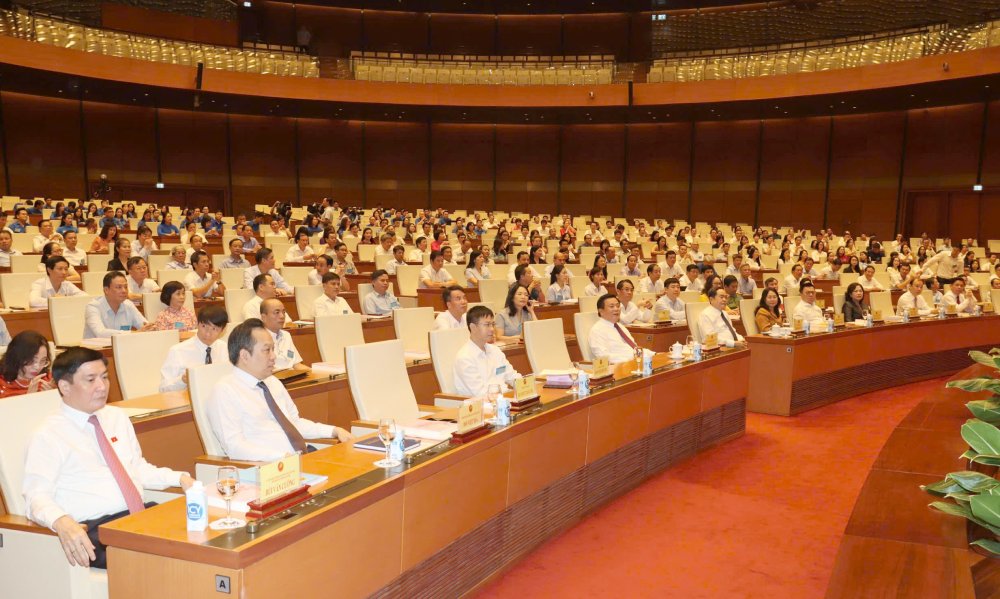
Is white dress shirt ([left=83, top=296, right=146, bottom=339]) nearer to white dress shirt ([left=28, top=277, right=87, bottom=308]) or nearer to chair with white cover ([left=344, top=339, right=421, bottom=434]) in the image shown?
white dress shirt ([left=28, top=277, right=87, bottom=308])

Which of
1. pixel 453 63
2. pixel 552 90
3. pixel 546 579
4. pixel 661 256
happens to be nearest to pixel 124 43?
pixel 453 63

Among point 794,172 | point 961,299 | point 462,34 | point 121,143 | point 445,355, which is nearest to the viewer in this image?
point 445,355

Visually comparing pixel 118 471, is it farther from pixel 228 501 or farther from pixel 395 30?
pixel 395 30

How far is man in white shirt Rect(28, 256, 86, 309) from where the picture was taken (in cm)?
599

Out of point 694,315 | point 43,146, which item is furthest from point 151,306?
point 43,146

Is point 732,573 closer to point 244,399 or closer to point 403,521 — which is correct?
point 403,521

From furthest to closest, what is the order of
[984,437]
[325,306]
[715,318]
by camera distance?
[715,318]
[325,306]
[984,437]

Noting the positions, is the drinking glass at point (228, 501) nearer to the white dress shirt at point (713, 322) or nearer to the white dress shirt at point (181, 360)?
the white dress shirt at point (181, 360)

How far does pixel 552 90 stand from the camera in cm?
1778

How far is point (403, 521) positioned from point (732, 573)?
1685mm

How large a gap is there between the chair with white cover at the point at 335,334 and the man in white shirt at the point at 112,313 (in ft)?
4.19

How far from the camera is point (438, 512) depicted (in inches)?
110

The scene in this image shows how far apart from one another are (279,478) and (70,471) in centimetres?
81

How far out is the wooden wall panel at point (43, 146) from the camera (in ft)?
56.3
